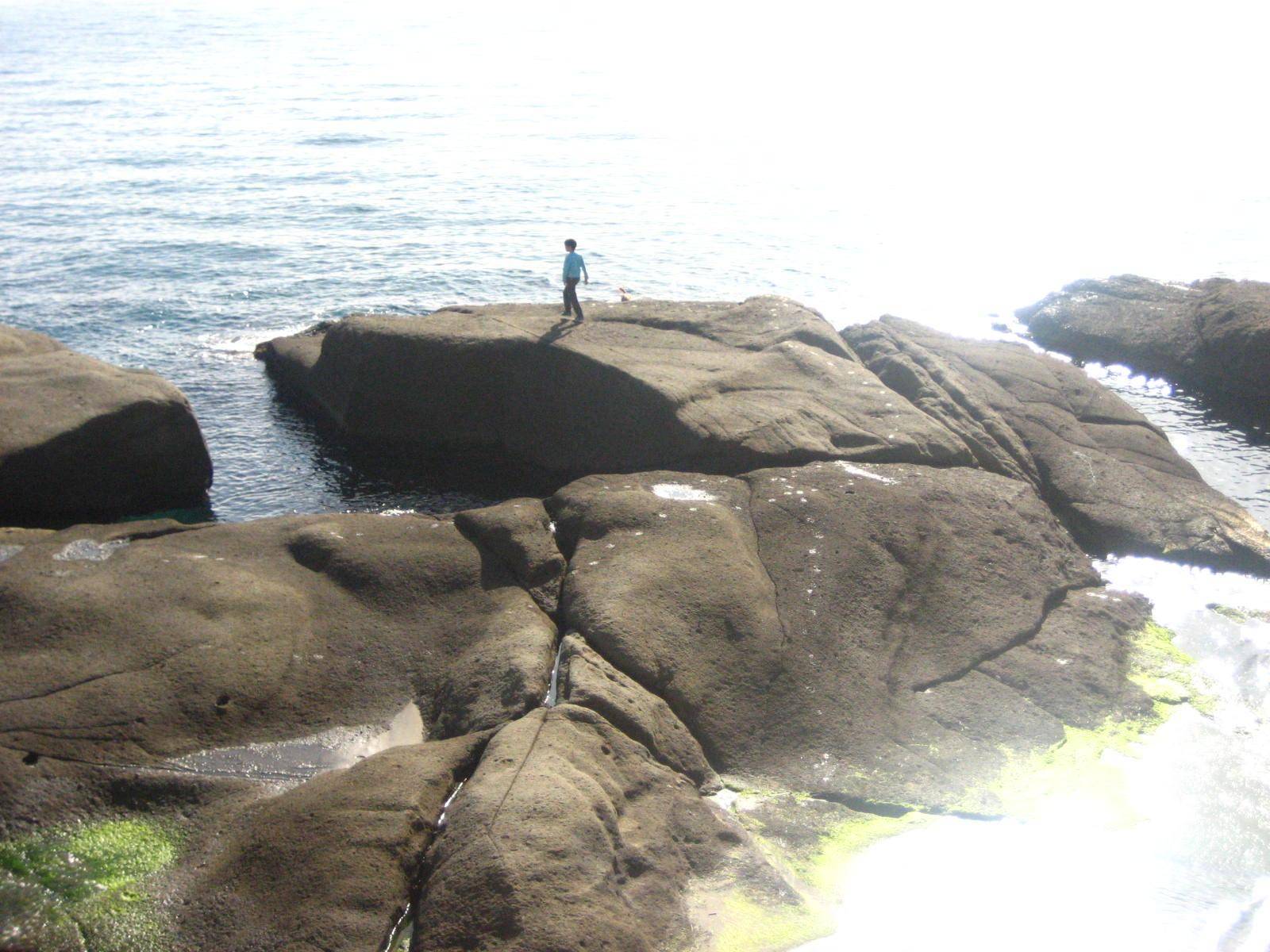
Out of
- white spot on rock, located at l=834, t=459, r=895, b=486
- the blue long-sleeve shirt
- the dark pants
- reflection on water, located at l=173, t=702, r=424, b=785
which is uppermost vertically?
the blue long-sleeve shirt

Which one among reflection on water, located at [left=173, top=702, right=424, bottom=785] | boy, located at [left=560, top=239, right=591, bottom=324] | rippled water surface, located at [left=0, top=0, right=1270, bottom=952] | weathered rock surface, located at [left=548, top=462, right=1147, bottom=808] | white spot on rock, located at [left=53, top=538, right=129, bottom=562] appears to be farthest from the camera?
boy, located at [left=560, top=239, right=591, bottom=324]

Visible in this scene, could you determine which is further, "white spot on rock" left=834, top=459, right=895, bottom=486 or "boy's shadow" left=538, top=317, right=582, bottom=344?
→ "boy's shadow" left=538, top=317, right=582, bottom=344

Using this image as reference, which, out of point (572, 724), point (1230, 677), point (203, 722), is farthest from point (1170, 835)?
point (203, 722)

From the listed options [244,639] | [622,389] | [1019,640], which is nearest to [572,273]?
[622,389]

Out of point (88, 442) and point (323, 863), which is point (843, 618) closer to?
point (323, 863)

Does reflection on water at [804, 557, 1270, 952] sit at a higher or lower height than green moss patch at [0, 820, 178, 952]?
lower

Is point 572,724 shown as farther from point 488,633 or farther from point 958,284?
point 958,284

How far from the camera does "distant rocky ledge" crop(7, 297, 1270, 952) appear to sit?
8688mm

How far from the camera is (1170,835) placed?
1110cm

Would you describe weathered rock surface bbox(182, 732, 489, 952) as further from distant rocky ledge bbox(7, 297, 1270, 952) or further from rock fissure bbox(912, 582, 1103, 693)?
rock fissure bbox(912, 582, 1103, 693)

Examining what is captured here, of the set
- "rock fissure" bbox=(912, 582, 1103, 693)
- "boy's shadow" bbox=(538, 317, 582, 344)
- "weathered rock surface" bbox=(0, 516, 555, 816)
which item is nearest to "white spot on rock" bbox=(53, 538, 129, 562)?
"weathered rock surface" bbox=(0, 516, 555, 816)

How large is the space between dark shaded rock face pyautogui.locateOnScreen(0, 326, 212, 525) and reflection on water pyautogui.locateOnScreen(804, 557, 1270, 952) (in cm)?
1252

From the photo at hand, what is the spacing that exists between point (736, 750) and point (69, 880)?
5.95m

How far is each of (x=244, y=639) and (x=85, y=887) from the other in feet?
9.86
